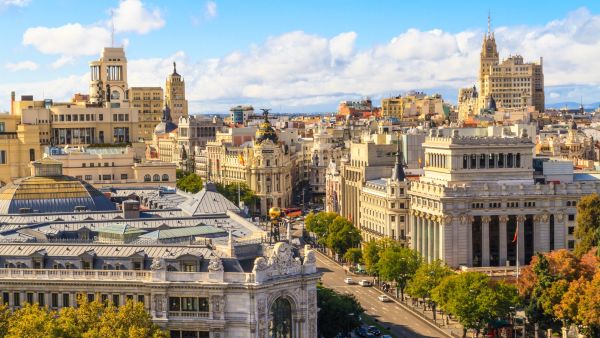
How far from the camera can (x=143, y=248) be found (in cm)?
11106

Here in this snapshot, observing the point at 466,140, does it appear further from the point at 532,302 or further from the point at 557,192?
the point at 532,302

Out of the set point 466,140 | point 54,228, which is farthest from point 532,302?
point 54,228

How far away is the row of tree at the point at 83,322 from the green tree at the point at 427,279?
191 ft

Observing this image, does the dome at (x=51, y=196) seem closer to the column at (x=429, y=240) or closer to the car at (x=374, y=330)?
the car at (x=374, y=330)

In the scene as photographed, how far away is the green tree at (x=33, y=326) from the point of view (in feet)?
317

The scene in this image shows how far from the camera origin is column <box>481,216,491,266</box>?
171m

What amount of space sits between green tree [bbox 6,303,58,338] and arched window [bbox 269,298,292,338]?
1995 cm

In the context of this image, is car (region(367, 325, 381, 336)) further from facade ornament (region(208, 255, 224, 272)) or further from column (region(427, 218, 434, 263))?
facade ornament (region(208, 255, 224, 272))

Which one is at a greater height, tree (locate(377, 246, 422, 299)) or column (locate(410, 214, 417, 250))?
column (locate(410, 214, 417, 250))

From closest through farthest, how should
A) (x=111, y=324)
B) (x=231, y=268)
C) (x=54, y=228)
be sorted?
1. (x=111, y=324)
2. (x=231, y=268)
3. (x=54, y=228)

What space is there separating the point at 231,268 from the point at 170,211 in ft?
150

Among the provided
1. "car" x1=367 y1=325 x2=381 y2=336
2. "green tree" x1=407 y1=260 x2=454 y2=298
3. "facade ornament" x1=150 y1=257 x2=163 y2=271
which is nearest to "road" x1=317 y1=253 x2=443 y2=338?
"car" x1=367 y1=325 x2=381 y2=336

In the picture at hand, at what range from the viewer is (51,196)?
154 meters

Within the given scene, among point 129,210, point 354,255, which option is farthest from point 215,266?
point 354,255
